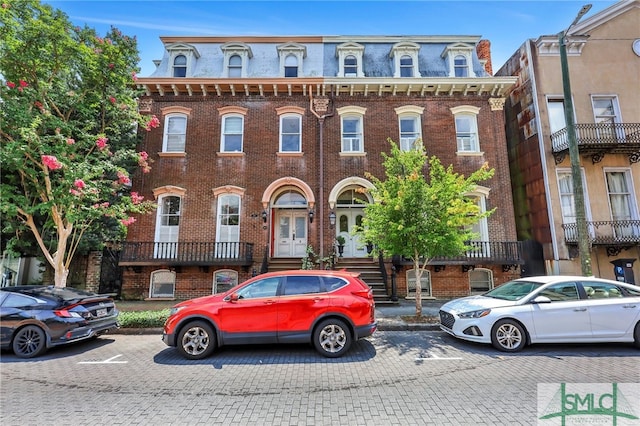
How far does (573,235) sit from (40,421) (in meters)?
16.3

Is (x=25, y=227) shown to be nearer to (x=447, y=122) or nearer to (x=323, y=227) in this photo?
(x=323, y=227)

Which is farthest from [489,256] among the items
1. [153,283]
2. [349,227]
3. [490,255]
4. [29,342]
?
Answer: [29,342]

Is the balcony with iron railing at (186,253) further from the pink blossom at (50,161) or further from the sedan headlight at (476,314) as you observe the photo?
the sedan headlight at (476,314)

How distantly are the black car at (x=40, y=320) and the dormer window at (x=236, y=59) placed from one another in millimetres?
11501

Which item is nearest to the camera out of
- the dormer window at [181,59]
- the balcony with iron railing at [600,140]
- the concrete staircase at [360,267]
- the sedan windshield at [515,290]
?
the sedan windshield at [515,290]

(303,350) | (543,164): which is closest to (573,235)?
(543,164)

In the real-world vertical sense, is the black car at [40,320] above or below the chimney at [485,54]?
below

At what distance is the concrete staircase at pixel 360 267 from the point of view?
1154 cm

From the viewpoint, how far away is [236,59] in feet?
48.2

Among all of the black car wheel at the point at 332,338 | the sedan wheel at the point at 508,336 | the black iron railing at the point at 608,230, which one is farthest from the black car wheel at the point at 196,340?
the black iron railing at the point at 608,230

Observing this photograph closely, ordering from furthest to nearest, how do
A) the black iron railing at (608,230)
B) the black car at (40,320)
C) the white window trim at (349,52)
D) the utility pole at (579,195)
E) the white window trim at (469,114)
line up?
1. the white window trim at (349,52)
2. the white window trim at (469,114)
3. the black iron railing at (608,230)
4. the utility pole at (579,195)
5. the black car at (40,320)

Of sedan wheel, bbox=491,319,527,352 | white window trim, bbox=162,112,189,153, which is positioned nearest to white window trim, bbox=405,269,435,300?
sedan wheel, bbox=491,319,527,352

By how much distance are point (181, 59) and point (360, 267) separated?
1287 centimetres

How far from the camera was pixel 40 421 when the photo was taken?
363 cm
